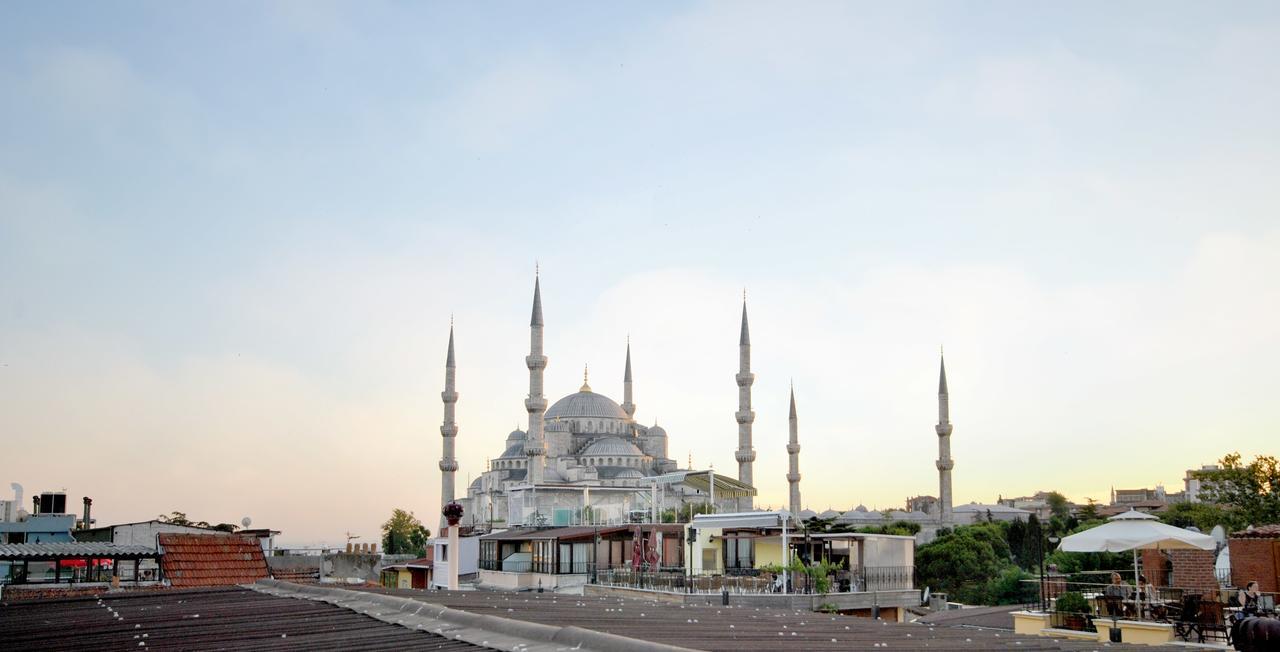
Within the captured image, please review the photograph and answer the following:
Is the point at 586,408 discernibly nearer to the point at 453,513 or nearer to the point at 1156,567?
the point at 1156,567

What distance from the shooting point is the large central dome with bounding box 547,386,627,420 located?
8294 cm

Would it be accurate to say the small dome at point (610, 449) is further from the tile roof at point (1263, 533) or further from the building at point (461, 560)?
the tile roof at point (1263, 533)

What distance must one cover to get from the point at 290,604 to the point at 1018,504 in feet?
391

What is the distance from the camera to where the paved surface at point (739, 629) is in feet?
21.9

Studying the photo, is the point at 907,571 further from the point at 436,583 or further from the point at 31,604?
the point at 31,604

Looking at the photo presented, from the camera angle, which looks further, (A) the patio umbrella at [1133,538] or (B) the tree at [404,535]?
(B) the tree at [404,535]

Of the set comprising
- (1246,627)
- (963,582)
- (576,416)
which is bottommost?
(963,582)

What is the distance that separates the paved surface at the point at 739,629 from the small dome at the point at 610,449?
66.6 meters

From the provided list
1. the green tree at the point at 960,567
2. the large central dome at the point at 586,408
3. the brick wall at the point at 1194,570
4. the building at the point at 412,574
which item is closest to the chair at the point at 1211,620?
the brick wall at the point at 1194,570

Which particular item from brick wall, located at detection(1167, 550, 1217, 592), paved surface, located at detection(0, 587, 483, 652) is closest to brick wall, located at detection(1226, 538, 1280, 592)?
brick wall, located at detection(1167, 550, 1217, 592)

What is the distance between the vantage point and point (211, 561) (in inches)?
830

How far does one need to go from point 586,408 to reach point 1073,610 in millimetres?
68906

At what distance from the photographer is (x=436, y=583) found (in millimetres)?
38875

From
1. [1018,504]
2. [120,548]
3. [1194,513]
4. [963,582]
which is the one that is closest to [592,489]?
[963,582]
